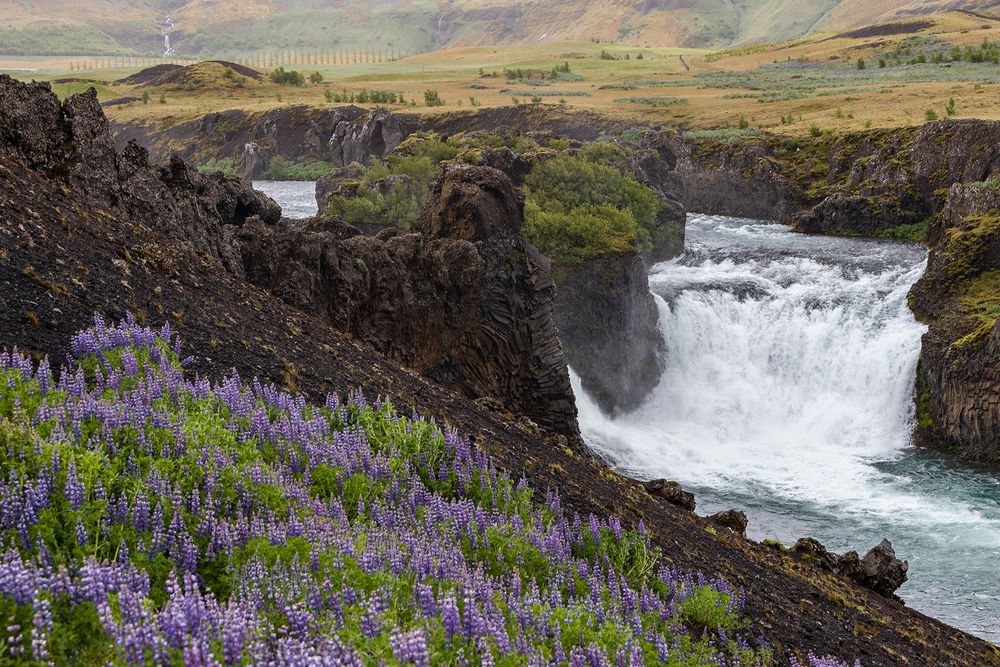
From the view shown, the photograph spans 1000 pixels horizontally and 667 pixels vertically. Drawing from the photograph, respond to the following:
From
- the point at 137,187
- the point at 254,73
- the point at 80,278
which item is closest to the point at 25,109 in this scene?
the point at 137,187

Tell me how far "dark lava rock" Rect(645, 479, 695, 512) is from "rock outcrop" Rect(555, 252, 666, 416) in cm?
1651

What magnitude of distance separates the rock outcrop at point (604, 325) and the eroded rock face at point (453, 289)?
6343 mm

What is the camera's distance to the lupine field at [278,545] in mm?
4770

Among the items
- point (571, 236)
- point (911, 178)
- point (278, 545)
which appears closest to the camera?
point (278, 545)

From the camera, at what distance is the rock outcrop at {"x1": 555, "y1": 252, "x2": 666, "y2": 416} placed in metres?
32.7

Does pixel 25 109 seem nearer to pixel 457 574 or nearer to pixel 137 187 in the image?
pixel 137 187

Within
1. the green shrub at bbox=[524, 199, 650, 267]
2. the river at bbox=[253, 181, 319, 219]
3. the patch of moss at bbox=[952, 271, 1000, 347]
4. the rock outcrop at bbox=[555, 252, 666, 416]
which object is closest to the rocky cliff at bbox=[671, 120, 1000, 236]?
the patch of moss at bbox=[952, 271, 1000, 347]

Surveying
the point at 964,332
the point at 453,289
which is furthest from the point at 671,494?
the point at 964,332

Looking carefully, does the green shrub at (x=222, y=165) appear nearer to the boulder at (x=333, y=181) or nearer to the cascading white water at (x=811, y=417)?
the boulder at (x=333, y=181)

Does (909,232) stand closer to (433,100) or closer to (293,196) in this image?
(293,196)

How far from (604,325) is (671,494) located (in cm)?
1743

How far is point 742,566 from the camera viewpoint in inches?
476

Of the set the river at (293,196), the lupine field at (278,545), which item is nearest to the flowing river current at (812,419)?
the lupine field at (278,545)

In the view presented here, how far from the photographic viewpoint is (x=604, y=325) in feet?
108
